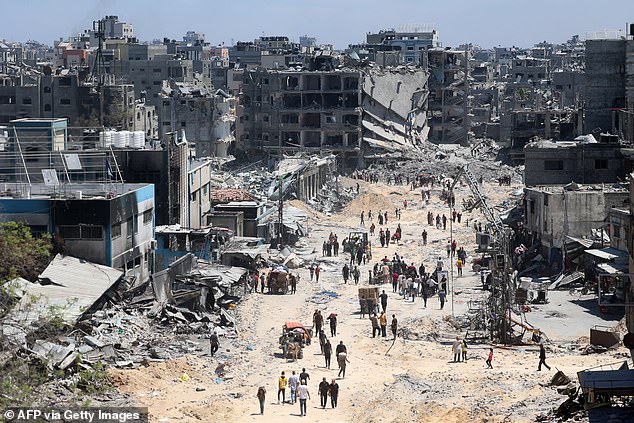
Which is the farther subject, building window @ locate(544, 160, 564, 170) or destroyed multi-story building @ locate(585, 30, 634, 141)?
destroyed multi-story building @ locate(585, 30, 634, 141)

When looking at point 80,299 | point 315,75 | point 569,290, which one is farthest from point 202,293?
point 315,75

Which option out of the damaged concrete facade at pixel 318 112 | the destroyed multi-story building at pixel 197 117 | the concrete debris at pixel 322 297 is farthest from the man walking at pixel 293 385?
the destroyed multi-story building at pixel 197 117

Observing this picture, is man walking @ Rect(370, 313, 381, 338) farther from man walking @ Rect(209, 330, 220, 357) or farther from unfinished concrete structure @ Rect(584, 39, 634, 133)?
unfinished concrete structure @ Rect(584, 39, 634, 133)

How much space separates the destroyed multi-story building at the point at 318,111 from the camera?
329 ft

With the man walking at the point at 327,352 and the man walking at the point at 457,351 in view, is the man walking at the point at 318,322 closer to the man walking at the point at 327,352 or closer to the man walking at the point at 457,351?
the man walking at the point at 327,352

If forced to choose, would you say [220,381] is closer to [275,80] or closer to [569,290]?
[569,290]

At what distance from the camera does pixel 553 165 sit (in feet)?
206

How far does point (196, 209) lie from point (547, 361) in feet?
82.6

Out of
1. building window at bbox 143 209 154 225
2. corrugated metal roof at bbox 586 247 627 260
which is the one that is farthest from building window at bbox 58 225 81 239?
corrugated metal roof at bbox 586 247 627 260

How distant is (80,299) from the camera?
36281 mm

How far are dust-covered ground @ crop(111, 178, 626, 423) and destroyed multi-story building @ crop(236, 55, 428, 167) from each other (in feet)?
167

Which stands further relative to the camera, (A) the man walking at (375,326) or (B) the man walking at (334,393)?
(A) the man walking at (375,326)

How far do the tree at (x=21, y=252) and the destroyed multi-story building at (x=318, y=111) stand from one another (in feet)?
202

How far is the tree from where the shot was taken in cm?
3616
